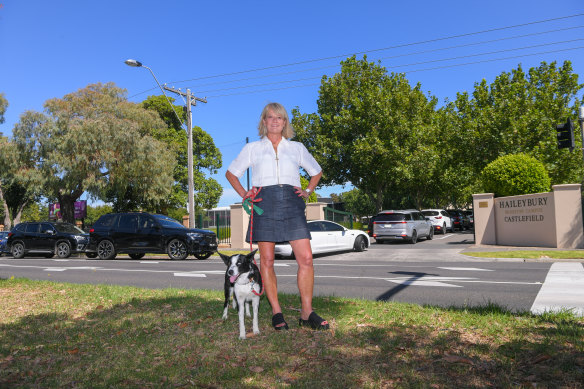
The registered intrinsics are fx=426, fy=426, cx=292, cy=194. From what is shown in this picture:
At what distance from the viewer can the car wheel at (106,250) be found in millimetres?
16938

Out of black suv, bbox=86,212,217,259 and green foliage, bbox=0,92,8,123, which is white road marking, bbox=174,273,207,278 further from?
green foliage, bbox=0,92,8,123

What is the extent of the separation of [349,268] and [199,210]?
33770 mm

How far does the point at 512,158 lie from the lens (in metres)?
18.5

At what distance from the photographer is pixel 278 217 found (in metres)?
4.09

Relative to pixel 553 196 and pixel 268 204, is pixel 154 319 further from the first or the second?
pixel 553 196

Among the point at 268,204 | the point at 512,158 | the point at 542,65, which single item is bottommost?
the point at 268,204

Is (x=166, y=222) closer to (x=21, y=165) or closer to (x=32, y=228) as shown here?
(x=32, y=228)

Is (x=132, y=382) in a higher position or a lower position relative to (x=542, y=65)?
lower

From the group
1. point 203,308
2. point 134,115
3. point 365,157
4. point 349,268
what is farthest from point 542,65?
point 203,308

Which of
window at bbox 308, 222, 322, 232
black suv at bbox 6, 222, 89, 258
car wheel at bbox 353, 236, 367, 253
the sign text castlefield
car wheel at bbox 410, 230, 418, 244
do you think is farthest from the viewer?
car wheel at bbox 410, 230, 418, 244

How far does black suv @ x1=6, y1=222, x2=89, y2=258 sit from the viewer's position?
19.0 metres

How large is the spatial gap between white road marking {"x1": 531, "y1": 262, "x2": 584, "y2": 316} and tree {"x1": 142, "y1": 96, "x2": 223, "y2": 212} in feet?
110

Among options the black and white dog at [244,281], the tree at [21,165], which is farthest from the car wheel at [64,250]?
the black and white dog at [244,281]

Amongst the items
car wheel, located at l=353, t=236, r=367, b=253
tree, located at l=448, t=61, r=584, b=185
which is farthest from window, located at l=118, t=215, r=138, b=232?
tree, located at l=448, t=61, r=584, b=185
